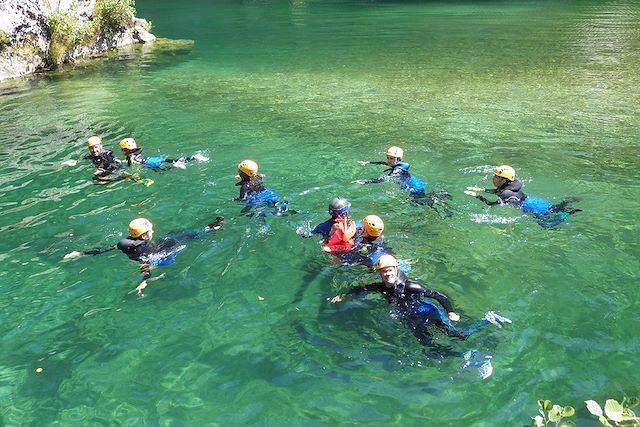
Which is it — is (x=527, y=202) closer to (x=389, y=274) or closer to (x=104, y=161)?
(x=389, y=274)

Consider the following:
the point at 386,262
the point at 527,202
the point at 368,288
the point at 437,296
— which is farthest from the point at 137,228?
the point at 527,202

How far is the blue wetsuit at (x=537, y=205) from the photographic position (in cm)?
1116

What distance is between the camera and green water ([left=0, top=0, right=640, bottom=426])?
7270 millimetres

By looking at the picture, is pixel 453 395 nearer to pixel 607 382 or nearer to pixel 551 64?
pixel 607 382

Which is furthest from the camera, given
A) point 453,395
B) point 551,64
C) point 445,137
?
point 551,64

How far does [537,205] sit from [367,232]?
4.23 m

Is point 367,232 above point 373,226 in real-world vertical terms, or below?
below

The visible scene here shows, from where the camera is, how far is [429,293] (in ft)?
26.2

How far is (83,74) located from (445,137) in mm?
22035

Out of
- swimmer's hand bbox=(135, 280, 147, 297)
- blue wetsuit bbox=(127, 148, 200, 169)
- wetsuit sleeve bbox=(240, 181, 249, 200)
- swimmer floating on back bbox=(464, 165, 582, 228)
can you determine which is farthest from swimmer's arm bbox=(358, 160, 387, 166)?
swimmer's hand bbox=(135, 280, 147, 297)

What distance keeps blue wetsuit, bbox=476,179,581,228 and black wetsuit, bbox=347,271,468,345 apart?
442 cm

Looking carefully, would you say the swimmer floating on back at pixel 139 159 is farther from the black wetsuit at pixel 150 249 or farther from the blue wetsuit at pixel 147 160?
the black wetsuit at pixel 150 249

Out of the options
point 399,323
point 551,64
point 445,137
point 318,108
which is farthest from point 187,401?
point 551,64

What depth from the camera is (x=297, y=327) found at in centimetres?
856
